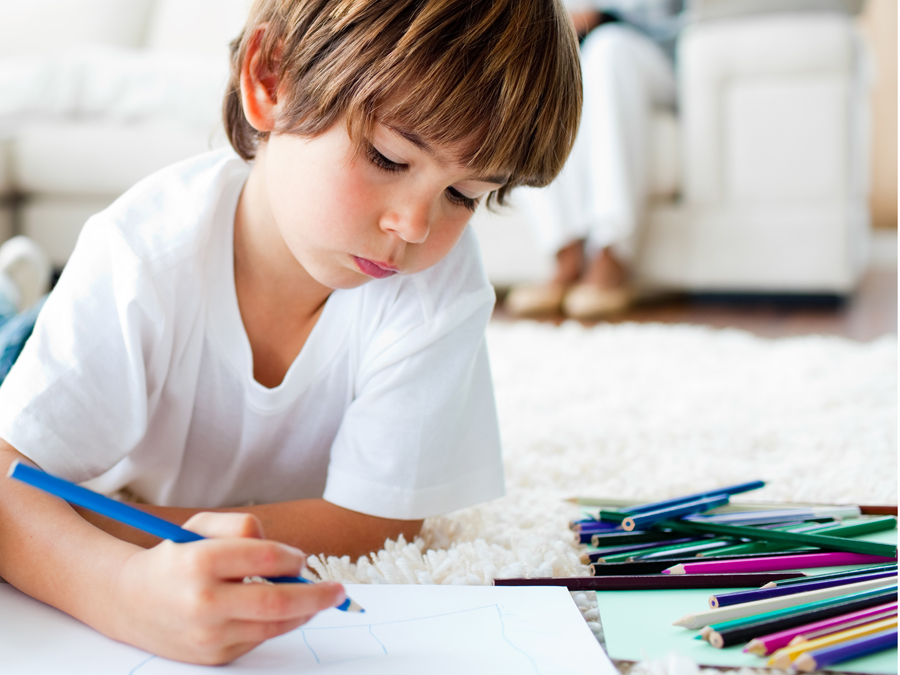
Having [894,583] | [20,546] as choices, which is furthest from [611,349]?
[20,546]

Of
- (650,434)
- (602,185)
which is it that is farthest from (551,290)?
(650,434)

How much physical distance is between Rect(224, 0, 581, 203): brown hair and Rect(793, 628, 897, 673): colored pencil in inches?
12.0

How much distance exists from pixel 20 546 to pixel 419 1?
1.23ft

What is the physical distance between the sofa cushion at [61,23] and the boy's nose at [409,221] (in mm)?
2168

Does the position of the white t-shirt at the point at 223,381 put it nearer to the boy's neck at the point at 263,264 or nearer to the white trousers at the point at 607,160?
the boy's neck at the point at 263,264

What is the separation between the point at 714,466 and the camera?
0.82 meters

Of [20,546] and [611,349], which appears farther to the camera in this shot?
[611,349]

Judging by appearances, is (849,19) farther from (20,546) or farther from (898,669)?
(20,546)

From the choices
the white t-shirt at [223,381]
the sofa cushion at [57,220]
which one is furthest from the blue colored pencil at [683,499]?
the sofa cushion at [57,220]

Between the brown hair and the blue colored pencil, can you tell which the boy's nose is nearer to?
the brown hair

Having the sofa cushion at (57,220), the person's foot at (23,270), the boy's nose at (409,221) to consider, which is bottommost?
the boy's nose at (409,221)

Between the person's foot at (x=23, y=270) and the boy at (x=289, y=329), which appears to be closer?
the boy at (x=289, y=329)

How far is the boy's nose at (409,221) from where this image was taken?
1.61ft

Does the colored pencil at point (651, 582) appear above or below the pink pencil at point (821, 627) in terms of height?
above
